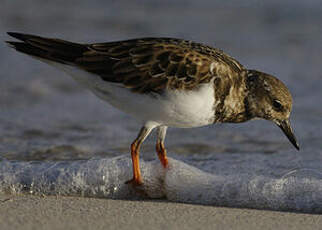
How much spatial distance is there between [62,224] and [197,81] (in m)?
1.45

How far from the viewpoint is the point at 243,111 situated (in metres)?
5.16

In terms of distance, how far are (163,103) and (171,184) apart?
0.65m

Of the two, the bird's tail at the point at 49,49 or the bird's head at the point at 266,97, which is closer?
the bird's tail at the point at 49,49

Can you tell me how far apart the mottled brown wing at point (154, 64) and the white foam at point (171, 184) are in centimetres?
73

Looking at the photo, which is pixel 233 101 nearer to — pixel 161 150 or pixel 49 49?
pixel 161 150

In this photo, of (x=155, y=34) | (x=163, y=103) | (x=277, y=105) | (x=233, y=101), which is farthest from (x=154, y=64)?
(x=155, y=34)

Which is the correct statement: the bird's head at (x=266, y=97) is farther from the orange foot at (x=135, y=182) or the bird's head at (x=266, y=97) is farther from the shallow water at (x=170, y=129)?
the orange foot at (x=135, y=182)

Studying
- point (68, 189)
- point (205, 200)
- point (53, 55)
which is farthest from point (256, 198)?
point (53, 55)

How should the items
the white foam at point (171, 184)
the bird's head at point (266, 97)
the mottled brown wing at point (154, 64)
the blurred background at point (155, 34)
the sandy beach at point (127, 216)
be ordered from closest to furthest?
the sandy beach at point (127, 216)
the white foam at point (171, 184)
the mottled brown wing at point (154, 64)
the bird's head at point (266, 97)
the blurred background at point (155, 34)

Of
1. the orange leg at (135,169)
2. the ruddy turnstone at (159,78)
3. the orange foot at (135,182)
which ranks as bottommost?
the orange foot at (135,182)

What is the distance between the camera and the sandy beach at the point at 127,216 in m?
4.04

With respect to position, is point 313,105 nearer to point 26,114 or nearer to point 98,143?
point 98,143

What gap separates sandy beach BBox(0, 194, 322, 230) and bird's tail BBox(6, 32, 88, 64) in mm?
1035

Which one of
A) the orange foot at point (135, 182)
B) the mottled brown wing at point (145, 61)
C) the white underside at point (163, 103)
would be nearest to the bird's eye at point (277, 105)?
the mottled brown wing at point (145, 61)
